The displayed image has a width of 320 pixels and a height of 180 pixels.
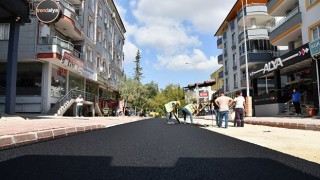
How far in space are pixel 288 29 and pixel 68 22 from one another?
56.1ft

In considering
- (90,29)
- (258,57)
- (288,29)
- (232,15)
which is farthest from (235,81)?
(90,29)

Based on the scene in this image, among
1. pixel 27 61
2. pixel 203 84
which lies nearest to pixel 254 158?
pixel 27 61

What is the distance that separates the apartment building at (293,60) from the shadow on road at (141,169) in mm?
15469

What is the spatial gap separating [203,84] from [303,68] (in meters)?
28.8

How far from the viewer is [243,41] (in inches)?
1426

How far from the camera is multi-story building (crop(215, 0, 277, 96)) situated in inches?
1361

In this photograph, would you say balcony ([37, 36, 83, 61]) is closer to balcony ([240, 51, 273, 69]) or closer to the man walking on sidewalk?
the man walking on sidewalk

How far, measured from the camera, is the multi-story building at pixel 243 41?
34.6 meters

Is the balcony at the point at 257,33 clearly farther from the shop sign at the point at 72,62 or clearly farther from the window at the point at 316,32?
the shop sign at the point at 72,62

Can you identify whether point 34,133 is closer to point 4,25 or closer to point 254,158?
point 254,158

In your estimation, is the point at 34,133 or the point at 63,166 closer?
the point at 63,166

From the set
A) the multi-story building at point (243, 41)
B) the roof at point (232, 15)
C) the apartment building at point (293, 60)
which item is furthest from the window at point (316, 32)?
the roof at point (232, 15)

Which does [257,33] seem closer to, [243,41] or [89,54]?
[243,41]

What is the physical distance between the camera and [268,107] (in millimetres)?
23859
